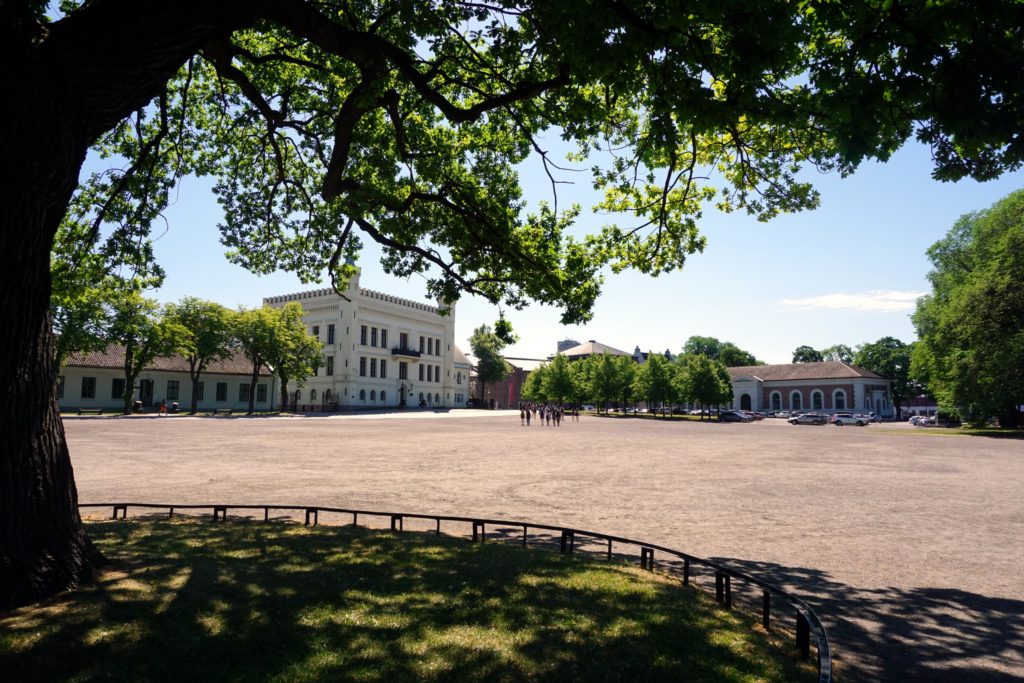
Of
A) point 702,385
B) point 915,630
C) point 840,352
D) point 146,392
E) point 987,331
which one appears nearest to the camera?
point 915,630

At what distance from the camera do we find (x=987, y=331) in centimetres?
3722

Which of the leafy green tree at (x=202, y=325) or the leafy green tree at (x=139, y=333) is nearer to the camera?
the leafy green tree at (x=139, y=333)

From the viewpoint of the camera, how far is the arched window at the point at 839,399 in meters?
92.1

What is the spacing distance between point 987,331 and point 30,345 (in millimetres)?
47145

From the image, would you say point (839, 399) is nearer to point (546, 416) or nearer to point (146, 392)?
point (546, 416)

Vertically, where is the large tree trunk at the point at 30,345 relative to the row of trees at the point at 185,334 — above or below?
below

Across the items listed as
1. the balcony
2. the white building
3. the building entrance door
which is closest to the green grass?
the building entrance door

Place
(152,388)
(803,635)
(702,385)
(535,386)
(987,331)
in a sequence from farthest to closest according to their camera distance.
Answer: (535,386) → (702,385) → (152,388) → (987,331) → (803,635)

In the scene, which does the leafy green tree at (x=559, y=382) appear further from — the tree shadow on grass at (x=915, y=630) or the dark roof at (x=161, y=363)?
the tree shadow on grass at (x=915, y=630)

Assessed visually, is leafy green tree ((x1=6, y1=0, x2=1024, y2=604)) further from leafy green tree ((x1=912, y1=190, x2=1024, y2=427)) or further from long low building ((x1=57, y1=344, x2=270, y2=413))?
long low building ((x1=57, y1=344, x2=270, y2=413))

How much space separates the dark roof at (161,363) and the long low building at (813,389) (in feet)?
259

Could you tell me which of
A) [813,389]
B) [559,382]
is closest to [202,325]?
[559,382]

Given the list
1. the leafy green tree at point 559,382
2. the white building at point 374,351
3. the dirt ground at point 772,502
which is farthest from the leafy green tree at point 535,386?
the dirt ground at point 772,502

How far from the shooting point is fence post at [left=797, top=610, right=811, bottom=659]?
4.54 m
